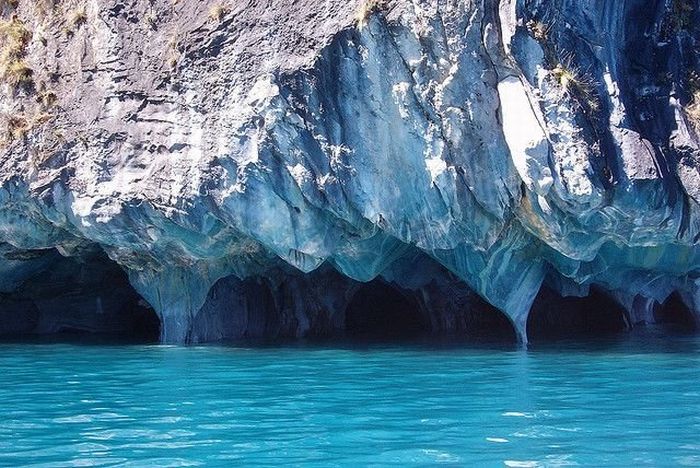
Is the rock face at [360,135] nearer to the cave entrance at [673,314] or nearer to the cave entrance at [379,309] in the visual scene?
the cave entrance at [673,314]

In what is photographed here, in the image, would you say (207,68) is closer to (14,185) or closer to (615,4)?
(14,185)

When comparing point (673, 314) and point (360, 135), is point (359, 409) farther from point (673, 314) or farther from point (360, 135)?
point (673, 314)

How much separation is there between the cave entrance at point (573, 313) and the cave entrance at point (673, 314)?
136 cm

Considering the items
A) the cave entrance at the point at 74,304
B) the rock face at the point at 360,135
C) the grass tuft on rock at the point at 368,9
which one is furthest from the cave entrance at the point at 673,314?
Result: the cave entrance at the point at 74,304

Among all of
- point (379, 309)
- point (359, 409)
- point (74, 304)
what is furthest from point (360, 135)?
point (74, 304)

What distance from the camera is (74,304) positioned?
890 inches

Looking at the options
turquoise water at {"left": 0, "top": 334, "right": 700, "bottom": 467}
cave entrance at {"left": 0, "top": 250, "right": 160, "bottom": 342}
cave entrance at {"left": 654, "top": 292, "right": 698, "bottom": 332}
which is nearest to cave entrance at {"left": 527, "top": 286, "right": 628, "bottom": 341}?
cave entrance at {"left": 654, "top": 292, "right": 698, "bottom": 332}

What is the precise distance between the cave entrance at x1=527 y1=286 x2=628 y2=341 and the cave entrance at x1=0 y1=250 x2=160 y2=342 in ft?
31.1

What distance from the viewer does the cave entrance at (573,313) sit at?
72.2 feet

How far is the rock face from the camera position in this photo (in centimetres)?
1312

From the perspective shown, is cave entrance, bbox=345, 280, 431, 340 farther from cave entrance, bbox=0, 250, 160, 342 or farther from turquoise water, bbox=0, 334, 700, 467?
turquoise water, bbox=0, 334, 700, 467

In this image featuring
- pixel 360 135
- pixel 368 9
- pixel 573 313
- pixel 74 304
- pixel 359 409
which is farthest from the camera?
pixel 573 313

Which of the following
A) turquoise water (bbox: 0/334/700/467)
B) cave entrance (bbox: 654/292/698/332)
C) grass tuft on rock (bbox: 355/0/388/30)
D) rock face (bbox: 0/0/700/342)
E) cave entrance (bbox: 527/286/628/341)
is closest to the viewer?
turquoise water (bbox: 0/334/700/467)

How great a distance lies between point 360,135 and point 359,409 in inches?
255
